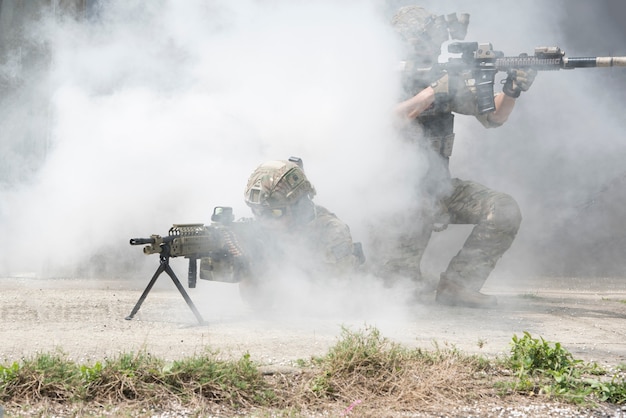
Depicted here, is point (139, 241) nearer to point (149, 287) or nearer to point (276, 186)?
point (149, 287)

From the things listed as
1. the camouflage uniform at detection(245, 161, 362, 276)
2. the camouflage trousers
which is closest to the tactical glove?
the camouflage trousers

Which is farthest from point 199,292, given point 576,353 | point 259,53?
point 576,353

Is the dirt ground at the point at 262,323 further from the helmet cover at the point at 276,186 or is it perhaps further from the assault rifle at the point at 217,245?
the helmet cover at the point at 276,186

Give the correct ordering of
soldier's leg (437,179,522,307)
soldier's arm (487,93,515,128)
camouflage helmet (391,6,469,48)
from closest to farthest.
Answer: soldier's leg (437,179,522,307), soldier's arm (487,93,515,128), camouflage helmet (391,6,469,48)

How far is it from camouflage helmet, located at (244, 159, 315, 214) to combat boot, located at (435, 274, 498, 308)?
1528 millimetres

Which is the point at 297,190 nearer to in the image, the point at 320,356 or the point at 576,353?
the point at 320,356

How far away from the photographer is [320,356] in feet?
13.9

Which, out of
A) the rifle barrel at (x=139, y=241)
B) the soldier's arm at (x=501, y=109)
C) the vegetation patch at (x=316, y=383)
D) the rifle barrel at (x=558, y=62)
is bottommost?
the vegetation patch at (x=316, y=383)

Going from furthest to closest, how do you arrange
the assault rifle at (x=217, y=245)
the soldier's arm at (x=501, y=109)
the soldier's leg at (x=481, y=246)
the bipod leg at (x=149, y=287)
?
the soldier's arm at (x=501, y=109) < the soldier's leg at (x=481, y=246) < the assault rifle at (x=217, y=245) < the bipod leg at (x=149, y=287)

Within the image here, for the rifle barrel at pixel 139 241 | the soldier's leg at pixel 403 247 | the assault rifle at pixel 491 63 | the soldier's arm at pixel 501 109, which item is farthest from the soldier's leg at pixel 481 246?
the rifle barrel at pixel 139 241

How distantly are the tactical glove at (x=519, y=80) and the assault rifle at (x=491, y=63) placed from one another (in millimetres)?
53

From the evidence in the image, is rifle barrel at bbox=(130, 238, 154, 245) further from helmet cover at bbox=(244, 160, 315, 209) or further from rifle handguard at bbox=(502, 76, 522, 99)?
rifle handguard at bbox=(502, 76, 522, 99)

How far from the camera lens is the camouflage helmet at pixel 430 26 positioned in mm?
6812

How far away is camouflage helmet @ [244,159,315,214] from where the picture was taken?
5.92 meters
